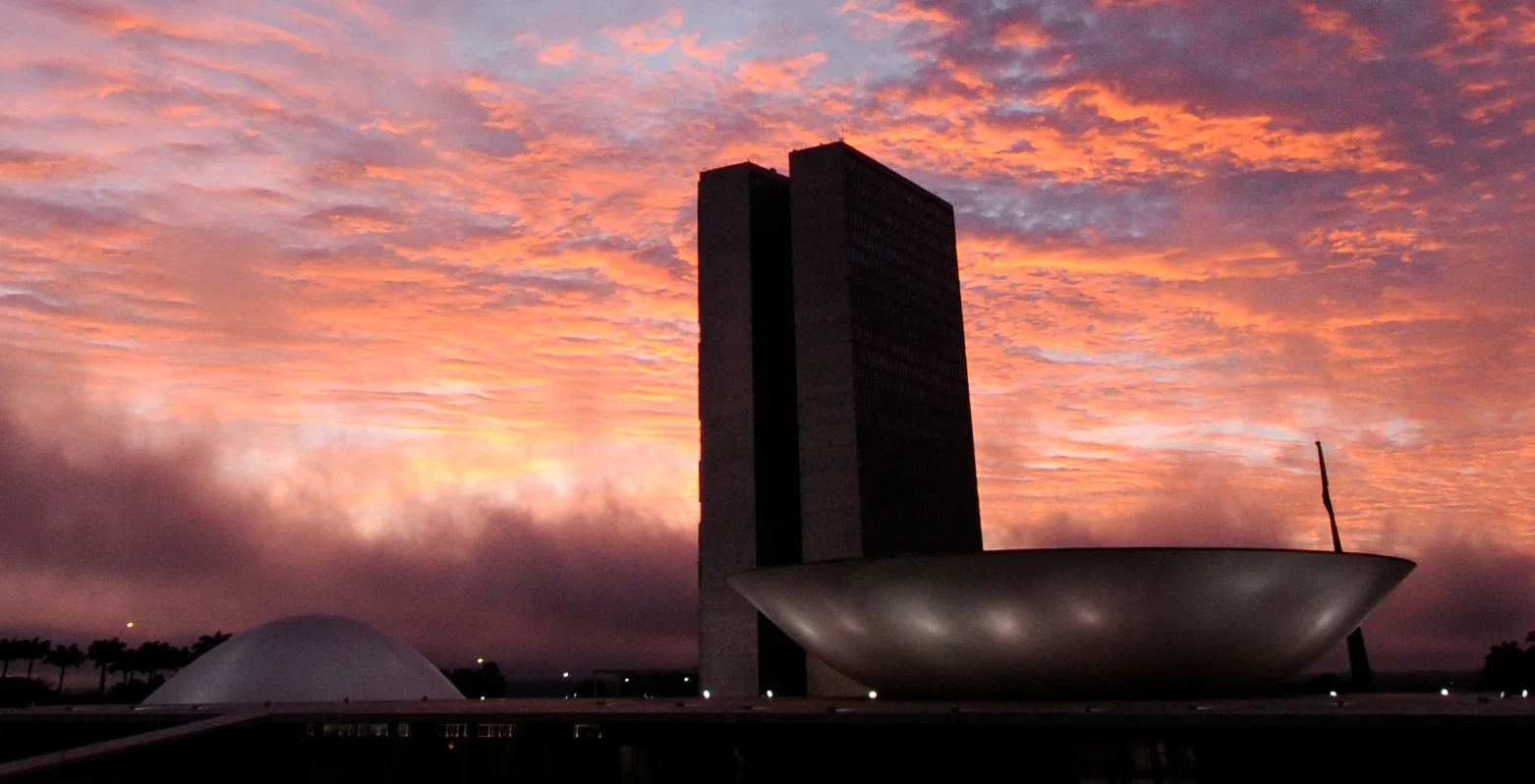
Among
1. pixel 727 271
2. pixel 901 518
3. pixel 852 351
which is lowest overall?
pixel 901 518

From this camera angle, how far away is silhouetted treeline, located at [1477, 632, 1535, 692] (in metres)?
96.6

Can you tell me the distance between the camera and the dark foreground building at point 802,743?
32.2 m

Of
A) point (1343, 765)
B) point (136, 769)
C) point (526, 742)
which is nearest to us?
point (1343, 765)

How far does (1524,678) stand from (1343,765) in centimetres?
7823

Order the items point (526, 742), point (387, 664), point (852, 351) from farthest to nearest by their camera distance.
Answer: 1. point (852, 351)
2. point (387, 664)
3. point (526, 742)

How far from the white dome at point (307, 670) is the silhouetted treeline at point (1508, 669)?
76.5m

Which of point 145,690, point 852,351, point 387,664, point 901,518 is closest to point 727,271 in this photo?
point 852,351

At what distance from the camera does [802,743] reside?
3978 cm

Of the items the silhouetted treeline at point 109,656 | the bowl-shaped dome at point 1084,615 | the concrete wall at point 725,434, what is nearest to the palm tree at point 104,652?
the silhouetted treeline at point 109,656

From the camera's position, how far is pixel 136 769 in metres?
39.7

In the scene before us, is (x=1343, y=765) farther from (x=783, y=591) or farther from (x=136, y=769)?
(x=136, y=769)

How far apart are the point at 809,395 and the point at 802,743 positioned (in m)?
56.2

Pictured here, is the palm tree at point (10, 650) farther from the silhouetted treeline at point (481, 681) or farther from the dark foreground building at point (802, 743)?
the dark foreground building at point (802, 743)

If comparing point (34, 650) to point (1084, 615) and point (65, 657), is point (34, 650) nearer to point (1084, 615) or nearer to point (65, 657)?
point (65, 657)
